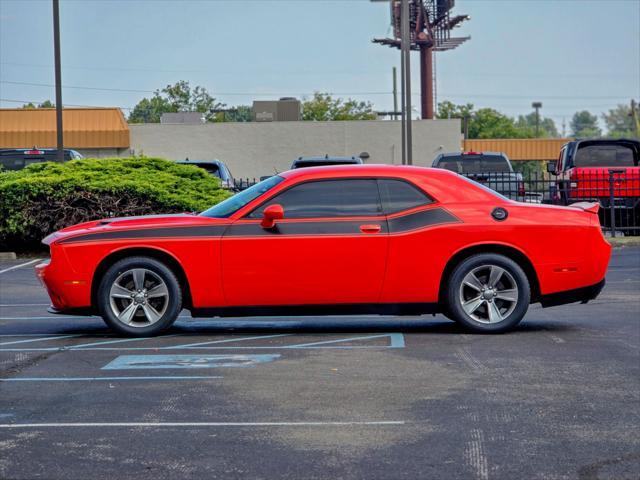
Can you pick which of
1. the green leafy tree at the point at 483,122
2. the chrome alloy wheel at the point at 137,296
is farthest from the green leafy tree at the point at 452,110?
the chrome alloy wheel at the point at 137,296

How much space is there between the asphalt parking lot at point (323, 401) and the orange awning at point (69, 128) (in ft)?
145

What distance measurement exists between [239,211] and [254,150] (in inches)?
1885

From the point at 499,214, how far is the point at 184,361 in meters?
3.28

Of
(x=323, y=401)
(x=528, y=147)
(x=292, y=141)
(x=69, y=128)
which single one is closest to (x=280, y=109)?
(x=292, y=141)

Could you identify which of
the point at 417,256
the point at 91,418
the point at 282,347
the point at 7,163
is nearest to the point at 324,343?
the point at 282,347

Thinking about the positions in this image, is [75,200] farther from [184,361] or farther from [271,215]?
[184,361]

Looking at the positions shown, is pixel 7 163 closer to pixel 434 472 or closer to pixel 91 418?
pixel 91 418

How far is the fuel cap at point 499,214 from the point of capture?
10.8m

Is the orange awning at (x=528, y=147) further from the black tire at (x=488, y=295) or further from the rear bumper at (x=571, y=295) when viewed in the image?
the black tire at (x=488, y=295)

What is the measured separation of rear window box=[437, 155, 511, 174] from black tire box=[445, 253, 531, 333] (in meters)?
16.7

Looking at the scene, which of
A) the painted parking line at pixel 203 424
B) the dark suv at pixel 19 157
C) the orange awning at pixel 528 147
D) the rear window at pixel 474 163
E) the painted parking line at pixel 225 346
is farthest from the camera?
the orange awning at pixel 528 147

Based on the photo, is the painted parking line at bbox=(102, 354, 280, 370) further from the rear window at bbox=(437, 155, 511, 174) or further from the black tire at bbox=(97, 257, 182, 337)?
the rear window at bbox=(437, 155, 511, 174)

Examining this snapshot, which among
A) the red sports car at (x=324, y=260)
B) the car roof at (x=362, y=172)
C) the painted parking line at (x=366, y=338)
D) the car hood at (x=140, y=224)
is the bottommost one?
the painted parking line at (x=366, y=338)

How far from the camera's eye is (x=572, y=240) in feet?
35.7
